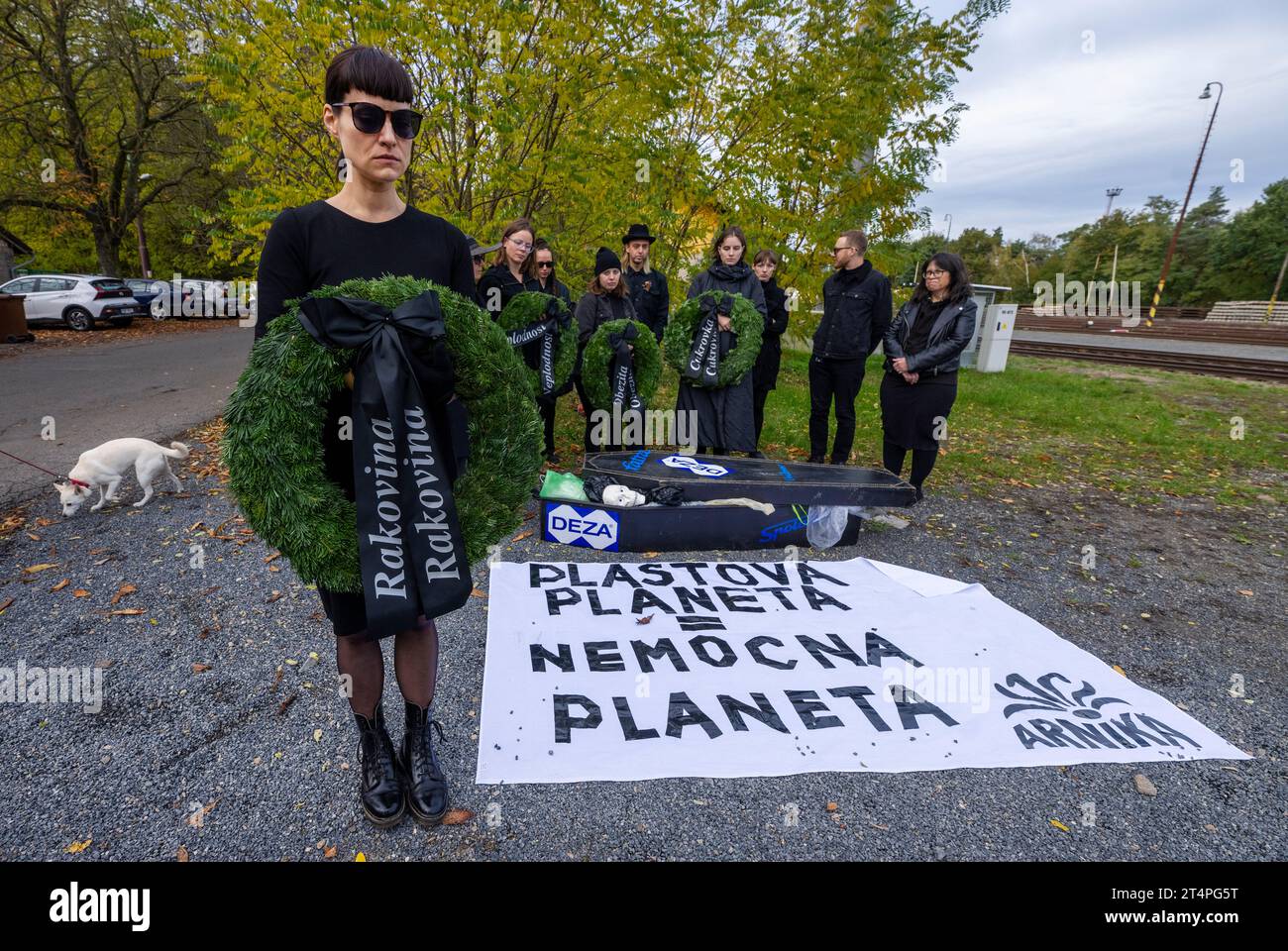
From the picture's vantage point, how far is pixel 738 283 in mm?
6133

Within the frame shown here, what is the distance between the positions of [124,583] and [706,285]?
17.1ft

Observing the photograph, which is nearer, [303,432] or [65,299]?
[303,432]

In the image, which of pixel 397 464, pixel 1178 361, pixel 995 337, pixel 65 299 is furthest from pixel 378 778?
pixel 1178 361

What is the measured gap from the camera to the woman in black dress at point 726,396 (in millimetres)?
6105

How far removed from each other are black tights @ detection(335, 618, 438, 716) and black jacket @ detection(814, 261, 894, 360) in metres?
5.05

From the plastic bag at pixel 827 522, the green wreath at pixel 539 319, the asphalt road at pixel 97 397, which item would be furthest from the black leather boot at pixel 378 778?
the asphalt road at pixel 97 397

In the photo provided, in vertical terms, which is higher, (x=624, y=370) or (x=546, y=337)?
(x=546, y=337)

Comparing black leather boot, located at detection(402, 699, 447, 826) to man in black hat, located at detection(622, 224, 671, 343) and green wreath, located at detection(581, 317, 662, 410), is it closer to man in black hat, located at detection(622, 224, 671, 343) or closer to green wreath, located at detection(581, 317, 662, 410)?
green wreath, located at detection(581, 317, 662, 410)

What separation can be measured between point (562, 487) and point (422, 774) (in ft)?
8.74

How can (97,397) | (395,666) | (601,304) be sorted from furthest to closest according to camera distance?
(97,397) < (601,304) < (395,666)

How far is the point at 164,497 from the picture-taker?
5207 millimetres

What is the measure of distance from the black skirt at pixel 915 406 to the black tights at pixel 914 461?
6 centimetres

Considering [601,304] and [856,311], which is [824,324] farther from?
[601,304]
